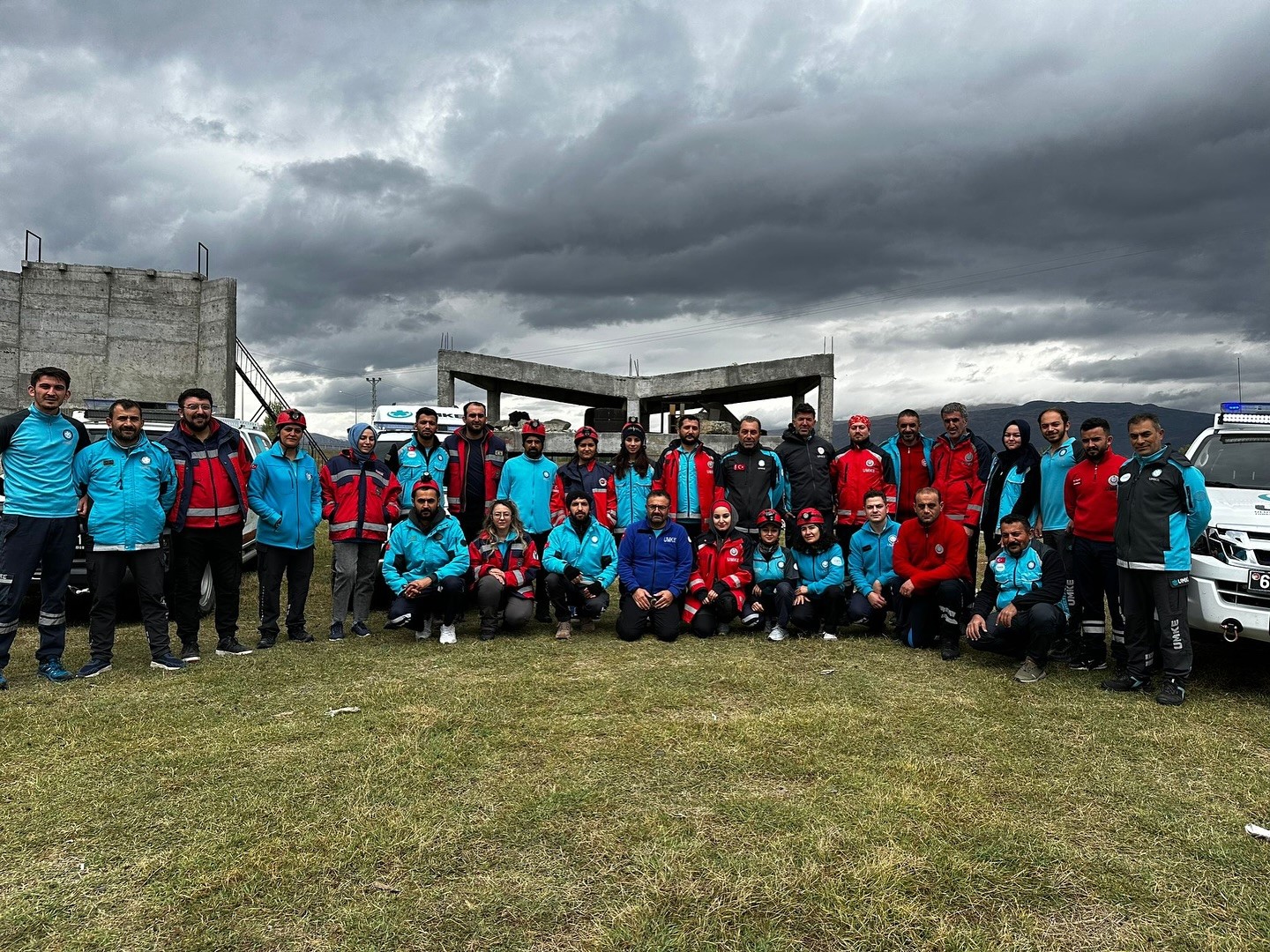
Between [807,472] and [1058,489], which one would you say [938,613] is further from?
[807,472]

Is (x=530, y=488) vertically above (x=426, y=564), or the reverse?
(x=530, y=488)

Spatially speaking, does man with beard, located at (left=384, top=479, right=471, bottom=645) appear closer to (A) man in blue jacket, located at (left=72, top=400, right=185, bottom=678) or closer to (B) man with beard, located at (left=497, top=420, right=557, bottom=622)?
(B) man with beard, located at (left=497, top=420, right=557, bottom=622)

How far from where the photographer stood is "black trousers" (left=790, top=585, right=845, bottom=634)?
23.0 ft

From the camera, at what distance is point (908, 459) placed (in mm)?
7555

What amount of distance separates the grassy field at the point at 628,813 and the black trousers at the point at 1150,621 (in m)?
0.33

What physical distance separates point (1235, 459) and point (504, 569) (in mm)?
6083

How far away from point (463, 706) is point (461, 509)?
3.20 metres

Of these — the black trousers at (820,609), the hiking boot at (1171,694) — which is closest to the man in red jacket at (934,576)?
the black trousers at (820,609)

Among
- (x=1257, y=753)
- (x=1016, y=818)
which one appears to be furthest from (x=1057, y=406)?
(x=1016, y=818)

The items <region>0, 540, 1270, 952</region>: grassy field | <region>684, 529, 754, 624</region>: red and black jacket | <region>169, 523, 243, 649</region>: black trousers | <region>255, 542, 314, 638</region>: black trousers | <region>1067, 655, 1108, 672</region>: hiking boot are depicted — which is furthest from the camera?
<region>684, 529, 754, 624</region>: red and black jacket

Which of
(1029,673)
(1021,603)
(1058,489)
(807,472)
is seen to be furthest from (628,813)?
(807,472)

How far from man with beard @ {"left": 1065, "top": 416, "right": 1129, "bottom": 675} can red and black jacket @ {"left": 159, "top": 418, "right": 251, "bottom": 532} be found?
258 inches

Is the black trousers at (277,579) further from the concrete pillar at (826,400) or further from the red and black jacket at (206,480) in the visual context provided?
the concrete pillar at (826,400)

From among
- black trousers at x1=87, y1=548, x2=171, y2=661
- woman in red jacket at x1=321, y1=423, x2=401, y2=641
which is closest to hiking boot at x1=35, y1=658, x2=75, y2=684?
black trousers at x1=87, y1=548, x2=171, y2=661
